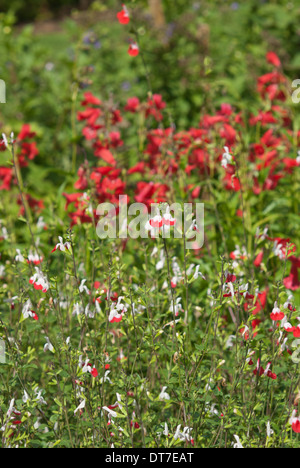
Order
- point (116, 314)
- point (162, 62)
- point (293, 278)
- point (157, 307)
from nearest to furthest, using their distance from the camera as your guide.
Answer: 1. point (116, 314)
2. point (157, 307)
3. point (293, 278)
4. point (162, 62)

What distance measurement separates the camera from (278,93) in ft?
11.6

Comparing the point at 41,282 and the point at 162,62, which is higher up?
the point at 162,62

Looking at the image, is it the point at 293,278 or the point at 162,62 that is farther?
the point at 162,62

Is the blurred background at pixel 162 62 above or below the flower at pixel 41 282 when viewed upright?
above

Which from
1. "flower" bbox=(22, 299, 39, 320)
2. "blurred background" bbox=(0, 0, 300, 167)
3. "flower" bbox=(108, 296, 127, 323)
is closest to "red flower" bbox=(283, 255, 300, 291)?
"flower" bbox=(108, 296, 127, 323)

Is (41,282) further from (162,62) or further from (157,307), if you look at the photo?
(162,62)

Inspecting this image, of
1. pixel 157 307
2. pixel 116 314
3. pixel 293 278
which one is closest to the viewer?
pixel 116 314

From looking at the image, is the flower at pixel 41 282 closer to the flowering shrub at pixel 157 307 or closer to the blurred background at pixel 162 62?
the flowering shrub at pixel 157 307

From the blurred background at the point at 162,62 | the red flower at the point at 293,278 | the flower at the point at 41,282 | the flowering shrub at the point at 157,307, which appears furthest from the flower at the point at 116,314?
the blurred background at the point at 162,62

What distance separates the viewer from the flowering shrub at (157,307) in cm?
165

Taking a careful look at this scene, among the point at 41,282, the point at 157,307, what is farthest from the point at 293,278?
the point at 41,282

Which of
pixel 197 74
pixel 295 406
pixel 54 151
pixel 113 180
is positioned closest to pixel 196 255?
pixel 113 180

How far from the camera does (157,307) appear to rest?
2.03 metres

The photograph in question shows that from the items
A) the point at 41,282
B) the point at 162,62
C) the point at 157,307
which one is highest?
the point at 162,62
